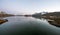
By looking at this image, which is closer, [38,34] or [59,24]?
[38,34]

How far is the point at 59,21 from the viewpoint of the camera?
593 centimetres

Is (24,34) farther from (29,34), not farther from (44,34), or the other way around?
(44,34)

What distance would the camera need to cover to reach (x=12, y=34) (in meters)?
3.92

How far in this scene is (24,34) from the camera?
13.0 feet

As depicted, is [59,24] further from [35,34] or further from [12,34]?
[12,34]

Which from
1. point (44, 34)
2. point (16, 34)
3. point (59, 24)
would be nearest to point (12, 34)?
point (16, 34)

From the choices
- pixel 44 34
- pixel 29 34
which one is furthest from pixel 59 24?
pixel 29 34

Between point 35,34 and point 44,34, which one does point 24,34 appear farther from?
point 44,34

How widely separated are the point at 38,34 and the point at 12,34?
1.30m

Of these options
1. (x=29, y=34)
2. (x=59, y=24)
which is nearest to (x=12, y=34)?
(x=29, y=34)

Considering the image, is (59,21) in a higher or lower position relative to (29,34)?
higher

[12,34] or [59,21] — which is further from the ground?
[59,21]

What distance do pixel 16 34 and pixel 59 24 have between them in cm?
326

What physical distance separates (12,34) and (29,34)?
2.79ft
